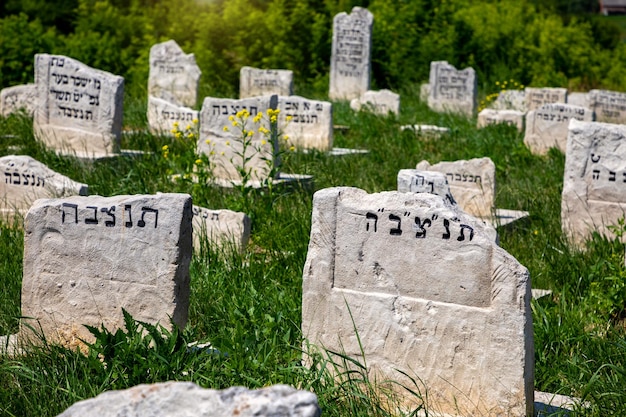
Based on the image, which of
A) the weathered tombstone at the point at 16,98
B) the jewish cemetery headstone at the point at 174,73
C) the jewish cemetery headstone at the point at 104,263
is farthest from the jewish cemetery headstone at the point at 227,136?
the jewish cemetery headstone at the point at 174,73

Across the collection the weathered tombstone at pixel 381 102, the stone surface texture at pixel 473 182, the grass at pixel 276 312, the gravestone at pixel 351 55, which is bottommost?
the grass at pixel 276 312

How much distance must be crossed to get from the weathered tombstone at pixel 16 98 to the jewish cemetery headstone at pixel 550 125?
6219 millimetres

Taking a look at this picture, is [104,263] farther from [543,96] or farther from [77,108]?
[543,96]

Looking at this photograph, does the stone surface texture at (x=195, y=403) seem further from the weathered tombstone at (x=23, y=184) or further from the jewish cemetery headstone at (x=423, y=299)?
the weathered tombstone at (x=23, y=184)

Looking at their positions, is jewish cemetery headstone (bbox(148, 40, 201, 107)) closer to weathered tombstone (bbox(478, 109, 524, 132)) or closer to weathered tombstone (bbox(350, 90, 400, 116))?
weathered tombstone (bbox(350, 90, 400, 116))

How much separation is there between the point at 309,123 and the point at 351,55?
19.2 ft

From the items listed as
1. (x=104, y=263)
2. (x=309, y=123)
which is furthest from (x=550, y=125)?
(x=104, y=263)

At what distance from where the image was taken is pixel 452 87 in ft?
51.1

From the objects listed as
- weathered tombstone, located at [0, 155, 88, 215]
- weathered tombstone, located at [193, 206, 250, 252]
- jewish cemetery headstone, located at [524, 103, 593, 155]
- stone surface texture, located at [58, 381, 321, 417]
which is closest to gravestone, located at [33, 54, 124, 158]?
weathered tombstone, located at [0, 155, 88, 215]

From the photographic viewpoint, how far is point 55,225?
14.6 ft

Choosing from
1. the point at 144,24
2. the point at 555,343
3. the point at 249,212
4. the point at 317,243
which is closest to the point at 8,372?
the point at 317,243

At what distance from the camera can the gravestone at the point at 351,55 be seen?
16.3 m

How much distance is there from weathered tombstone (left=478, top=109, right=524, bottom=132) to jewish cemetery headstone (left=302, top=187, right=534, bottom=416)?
30.3 feet

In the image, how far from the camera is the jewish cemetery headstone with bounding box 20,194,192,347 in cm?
430
